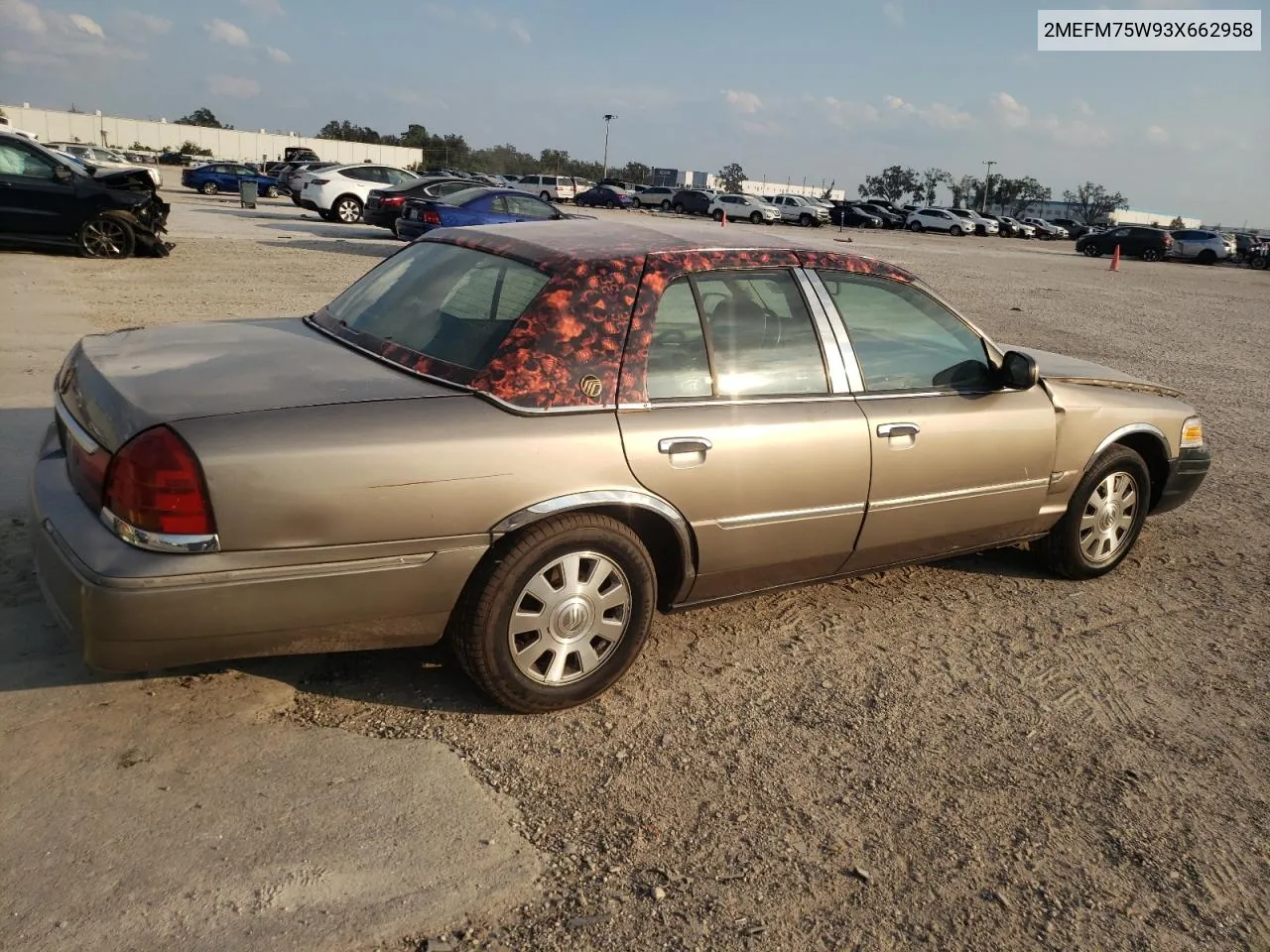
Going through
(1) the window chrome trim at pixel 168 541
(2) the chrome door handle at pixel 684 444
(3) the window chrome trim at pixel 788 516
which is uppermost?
(2) the chrome door handle at pixel 684 444

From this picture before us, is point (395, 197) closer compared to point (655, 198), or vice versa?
point (395, 197)

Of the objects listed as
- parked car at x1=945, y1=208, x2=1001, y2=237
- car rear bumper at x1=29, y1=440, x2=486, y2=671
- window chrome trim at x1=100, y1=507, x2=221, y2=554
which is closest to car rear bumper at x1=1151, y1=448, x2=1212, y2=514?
car rear bumper at x1=29, y1=440, x2=486, y2=671

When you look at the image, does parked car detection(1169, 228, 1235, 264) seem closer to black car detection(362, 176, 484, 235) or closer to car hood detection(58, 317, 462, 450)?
black car detection(362, 176, 484, 235)

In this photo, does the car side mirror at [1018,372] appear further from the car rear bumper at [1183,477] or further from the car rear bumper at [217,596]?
the car rear bumper at [217,596]

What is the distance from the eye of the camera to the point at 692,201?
54.5 metres

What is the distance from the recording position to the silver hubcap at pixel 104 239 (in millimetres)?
14500

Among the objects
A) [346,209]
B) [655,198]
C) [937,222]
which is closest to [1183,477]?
[346,209]

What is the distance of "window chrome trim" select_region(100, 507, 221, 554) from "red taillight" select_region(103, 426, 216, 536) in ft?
0.04

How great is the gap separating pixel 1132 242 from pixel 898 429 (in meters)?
45.2

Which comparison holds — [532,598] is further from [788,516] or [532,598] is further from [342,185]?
[342,185]

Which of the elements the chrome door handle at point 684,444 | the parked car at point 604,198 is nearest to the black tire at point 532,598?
the chrome door handle at point 684,444

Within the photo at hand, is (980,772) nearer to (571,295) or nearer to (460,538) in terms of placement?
(460,538)

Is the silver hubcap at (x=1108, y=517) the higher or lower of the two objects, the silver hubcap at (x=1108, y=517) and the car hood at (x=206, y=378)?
the lower

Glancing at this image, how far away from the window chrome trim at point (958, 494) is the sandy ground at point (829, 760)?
1.87 feet
